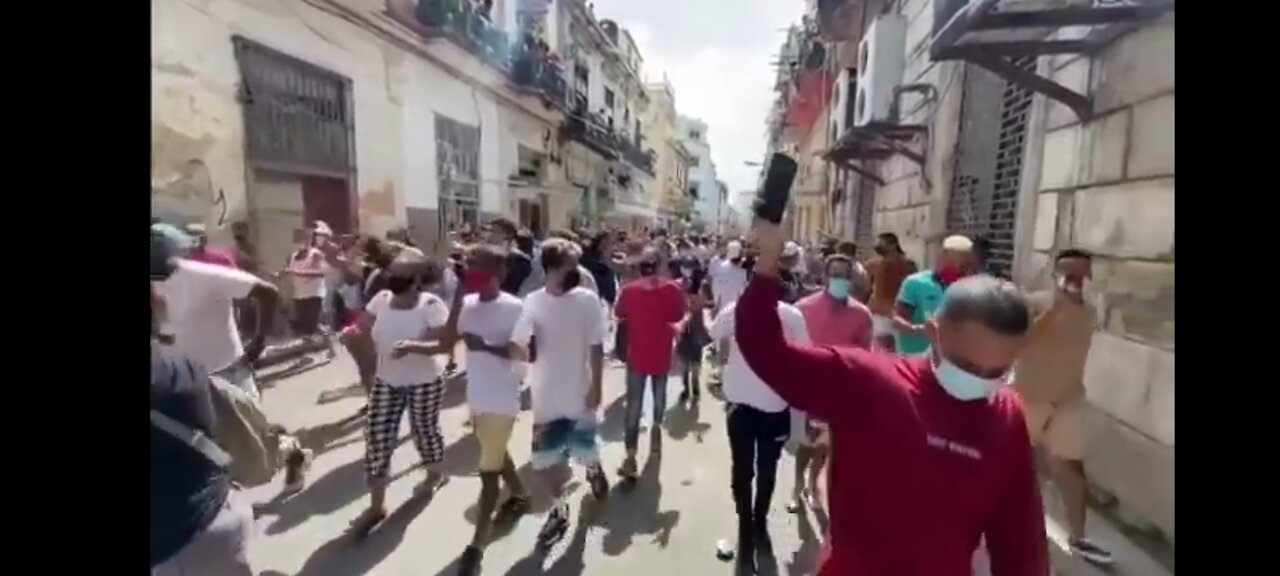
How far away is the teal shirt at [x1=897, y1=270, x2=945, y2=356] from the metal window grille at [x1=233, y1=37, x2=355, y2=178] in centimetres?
490

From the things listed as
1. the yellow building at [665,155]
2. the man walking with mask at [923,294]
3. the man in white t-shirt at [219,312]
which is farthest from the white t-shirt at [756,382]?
the yellow building at [665,155]

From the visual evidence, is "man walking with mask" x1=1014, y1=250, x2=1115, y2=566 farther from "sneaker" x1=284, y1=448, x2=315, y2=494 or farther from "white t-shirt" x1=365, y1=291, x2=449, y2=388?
"sneaker" x1=284, y1=448, x2=315, y2=494

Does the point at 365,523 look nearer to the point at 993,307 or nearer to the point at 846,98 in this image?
the point at 993,307

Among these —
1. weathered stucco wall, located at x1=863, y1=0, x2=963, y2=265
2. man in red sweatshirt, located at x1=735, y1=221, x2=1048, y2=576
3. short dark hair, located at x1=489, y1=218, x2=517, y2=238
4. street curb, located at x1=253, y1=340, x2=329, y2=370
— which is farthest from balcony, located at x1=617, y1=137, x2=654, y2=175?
man in red sweatshirt, located at x1=735, y1=221, x2=1048, y2=576

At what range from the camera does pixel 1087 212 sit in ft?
14.0

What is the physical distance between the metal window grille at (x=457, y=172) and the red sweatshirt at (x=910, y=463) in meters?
5.79

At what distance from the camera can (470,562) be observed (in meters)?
3.21

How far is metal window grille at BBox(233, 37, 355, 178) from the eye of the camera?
5.62 m

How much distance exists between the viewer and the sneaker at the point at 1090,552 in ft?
11.3

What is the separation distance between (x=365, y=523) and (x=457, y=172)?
4709mm

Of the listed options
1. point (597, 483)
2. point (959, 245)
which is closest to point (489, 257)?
point (597, 483)

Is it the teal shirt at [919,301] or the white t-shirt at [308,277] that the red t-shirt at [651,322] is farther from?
the white t-shirt at [308,277]
